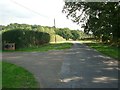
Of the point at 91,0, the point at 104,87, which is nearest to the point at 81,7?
the point at 91,0

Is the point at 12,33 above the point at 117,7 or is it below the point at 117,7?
below

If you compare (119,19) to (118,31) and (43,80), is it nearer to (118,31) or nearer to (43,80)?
(118,31)

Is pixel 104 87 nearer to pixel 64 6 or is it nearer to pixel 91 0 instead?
pixel 91 0

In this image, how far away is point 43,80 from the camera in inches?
440

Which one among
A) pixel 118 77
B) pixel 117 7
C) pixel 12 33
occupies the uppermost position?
pixel 117 7

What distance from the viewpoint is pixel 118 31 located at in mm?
24859

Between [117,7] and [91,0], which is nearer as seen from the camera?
[117,7]

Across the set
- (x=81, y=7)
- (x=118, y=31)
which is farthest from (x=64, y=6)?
(x=118, y=31)

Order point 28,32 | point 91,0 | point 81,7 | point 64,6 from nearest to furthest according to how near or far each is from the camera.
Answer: point 91,0
point 81,7
point 64,6
point 28,32

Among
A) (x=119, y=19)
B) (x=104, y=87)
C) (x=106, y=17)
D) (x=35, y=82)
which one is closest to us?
→ (x=104, y=87)

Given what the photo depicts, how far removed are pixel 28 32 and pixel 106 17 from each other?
1740 cm

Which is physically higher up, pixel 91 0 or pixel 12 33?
pixel 91 0

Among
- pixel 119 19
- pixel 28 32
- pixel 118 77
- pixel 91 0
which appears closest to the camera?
pixel 118 77

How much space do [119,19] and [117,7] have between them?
2149mm
